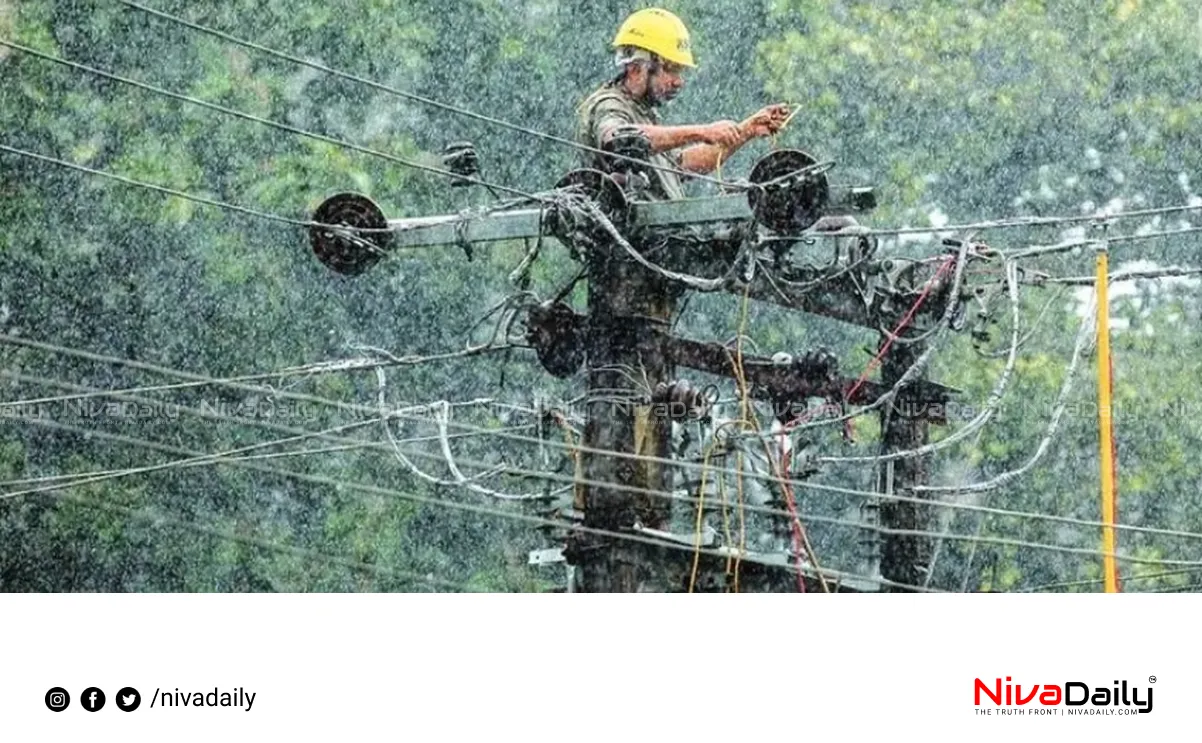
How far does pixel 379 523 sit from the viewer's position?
29.2 ft

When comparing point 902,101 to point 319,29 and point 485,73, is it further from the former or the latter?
point 319,29

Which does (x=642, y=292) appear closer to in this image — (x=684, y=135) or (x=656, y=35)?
(x=684, y=135)

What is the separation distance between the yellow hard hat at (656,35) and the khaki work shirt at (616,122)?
0.38 feet

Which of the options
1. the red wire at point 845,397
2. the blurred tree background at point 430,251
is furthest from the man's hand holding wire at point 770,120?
the blurred tree background at point 430,251

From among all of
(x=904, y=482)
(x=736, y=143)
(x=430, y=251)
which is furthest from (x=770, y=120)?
(x=430, y=251)

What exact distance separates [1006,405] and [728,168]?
4.50ft

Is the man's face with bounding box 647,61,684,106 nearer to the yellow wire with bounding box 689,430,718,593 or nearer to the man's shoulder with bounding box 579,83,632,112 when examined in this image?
the man's shoulder with bounding box 579,83,632,112

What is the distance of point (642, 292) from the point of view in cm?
569

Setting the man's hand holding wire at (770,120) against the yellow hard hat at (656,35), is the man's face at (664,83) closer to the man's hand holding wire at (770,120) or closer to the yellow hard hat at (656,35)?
the yellow hard hat at (656,35)

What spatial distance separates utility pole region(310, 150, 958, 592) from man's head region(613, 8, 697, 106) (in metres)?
0.36

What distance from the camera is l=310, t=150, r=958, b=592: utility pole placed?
5.58 meters

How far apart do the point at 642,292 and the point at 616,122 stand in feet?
1.35

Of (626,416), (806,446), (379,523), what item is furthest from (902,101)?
(626,416)

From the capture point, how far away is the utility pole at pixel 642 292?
5578mm
